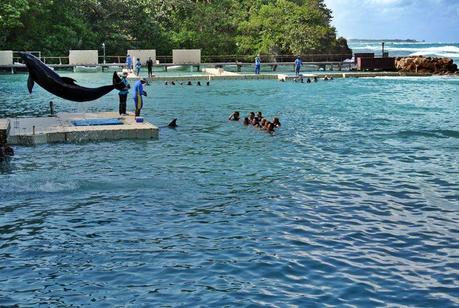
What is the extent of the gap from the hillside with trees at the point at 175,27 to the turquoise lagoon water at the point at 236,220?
48958mm

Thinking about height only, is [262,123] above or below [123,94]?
below

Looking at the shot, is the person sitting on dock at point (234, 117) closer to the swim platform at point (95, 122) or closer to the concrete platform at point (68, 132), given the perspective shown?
the concrete platform at point (68, 132)

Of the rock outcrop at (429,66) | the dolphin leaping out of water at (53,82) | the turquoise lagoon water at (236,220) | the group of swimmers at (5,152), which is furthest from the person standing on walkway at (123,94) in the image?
the rock outcrop at (429,66)

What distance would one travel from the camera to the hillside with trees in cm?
7069

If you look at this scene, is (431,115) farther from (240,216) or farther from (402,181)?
(240,216)

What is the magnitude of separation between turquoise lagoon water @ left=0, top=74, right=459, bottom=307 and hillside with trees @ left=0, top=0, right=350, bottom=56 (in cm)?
4896

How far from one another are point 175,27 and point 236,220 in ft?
240

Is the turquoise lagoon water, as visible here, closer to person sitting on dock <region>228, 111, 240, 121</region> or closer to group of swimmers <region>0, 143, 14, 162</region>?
group of swimmers <region>0, 143, 14, 162</region>

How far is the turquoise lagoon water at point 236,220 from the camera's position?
9703 millimetres

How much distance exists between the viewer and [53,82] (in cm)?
1970

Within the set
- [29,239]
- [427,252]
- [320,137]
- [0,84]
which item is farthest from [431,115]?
[0,84]

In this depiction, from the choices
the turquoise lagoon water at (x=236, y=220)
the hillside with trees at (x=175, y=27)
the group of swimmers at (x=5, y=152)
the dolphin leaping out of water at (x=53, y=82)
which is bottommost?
the turquoise lagoon water at (x=236, y=220)

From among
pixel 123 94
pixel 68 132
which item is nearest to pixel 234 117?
pixel 123 94

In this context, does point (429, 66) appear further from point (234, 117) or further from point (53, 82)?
point (53, 82)
